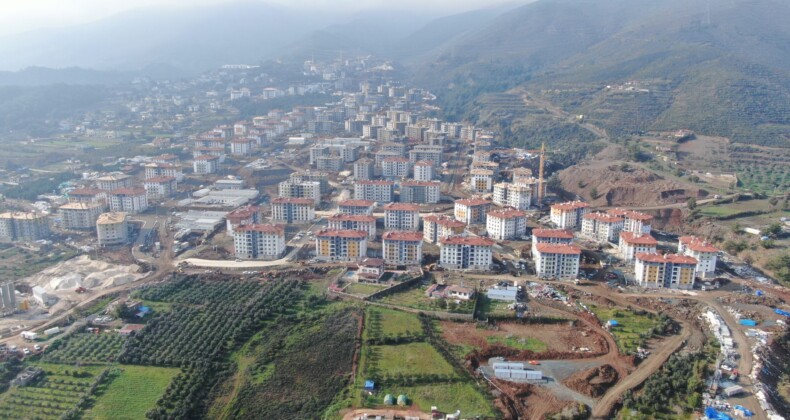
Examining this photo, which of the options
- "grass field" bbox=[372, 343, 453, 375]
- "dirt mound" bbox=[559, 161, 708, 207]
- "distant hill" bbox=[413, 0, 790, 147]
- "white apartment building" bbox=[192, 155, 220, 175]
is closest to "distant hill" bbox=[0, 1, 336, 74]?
"distant hill" bbox=[413, 0, 790, 147]

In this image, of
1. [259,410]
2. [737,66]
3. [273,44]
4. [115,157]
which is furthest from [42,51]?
[259,410]

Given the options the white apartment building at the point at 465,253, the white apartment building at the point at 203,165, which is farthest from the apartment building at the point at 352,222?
the white apartment building at the point at 203,165

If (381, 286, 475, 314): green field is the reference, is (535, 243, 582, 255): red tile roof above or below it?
above

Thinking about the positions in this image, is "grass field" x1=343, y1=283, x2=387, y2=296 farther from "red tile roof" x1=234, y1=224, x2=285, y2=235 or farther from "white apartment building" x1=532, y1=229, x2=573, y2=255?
"white apartment building" x1=532, y1=229, x2=573, y2=255

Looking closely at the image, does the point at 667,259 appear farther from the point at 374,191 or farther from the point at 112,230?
the point at 112,230

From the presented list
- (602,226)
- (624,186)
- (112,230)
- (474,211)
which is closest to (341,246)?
(474,211)

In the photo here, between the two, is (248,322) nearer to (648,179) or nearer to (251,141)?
(648,179)
